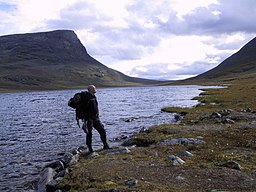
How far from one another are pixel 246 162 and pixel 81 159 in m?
8.09

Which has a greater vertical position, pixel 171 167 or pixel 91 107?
pixel 91 107

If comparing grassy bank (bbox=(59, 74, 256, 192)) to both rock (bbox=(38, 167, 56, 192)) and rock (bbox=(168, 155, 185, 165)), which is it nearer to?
rock (bbox=(168, 155, 185, 165))

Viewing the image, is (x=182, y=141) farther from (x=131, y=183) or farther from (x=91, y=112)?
(x=131, y=183)

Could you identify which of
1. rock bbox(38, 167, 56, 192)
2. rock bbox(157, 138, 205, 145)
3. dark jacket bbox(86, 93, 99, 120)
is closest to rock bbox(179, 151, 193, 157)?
rock bbox(157, 138, 205, 145)

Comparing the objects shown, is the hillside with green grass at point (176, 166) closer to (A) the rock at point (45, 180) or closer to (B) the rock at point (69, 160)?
(B) the rock at point (69, 160)

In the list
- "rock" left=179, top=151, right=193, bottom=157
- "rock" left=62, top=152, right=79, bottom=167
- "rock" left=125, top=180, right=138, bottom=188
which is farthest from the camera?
"rock" left=62, top=152, right=79, bottom=167

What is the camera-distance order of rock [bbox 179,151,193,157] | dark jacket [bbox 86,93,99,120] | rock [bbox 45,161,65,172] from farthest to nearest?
dark jacket [bbox 86,93,99,120] < rock [bbox 45,161,65,172] < rock [bbox 179,151,193,157]

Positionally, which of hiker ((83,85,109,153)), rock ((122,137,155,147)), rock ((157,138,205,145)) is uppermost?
hiker ((83,85,109,153))

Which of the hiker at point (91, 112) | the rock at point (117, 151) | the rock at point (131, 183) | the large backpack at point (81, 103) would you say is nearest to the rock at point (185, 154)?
the rock at point (117, 151)

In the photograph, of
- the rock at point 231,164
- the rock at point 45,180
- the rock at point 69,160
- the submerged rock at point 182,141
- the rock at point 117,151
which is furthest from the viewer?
the submerged rock at point 182,141

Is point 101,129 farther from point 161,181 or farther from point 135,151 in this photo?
point 161,181

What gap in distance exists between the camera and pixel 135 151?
745 inches

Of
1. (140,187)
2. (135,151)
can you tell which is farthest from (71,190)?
(135,151)

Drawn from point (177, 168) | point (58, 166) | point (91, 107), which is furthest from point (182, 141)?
point (58, 166)
